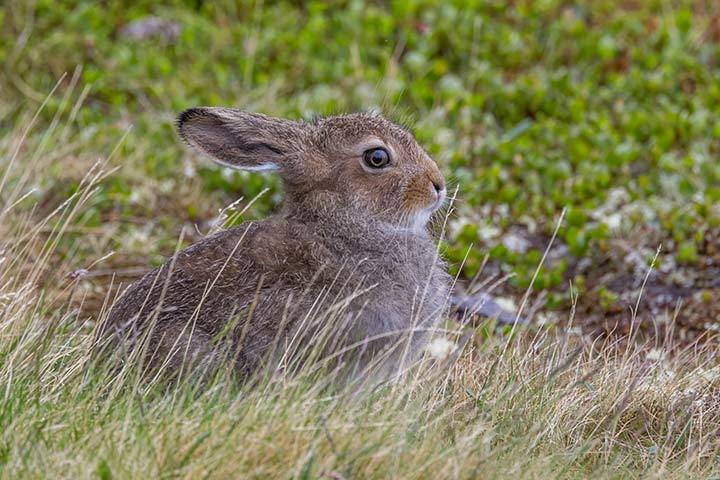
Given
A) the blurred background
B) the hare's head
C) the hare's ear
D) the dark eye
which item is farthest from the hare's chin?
the blurred background

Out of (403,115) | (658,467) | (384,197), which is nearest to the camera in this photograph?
(658,467)

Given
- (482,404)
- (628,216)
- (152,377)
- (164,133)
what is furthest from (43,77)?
(482,404)

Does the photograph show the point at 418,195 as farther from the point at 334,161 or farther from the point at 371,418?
the point at 371,418

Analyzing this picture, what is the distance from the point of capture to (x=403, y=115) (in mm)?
7797

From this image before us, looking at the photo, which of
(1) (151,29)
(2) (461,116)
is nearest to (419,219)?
(2) (461,116)

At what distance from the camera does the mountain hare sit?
566 centimetres

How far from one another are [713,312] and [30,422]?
4647mm

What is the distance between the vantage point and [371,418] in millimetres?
5156

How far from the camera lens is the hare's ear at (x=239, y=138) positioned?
6.18 metres

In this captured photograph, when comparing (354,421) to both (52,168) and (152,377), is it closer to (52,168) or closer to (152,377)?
(152,377)

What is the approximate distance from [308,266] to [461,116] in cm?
500

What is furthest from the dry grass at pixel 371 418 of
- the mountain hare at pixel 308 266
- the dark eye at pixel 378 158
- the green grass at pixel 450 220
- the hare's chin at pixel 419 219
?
the dark eye at pixel 378 158

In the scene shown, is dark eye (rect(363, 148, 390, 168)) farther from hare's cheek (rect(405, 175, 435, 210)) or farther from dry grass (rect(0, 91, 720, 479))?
dry grass (rect(0, 91, 720, 479))

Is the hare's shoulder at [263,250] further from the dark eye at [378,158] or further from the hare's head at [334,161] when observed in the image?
the dark eye at [378,158]
